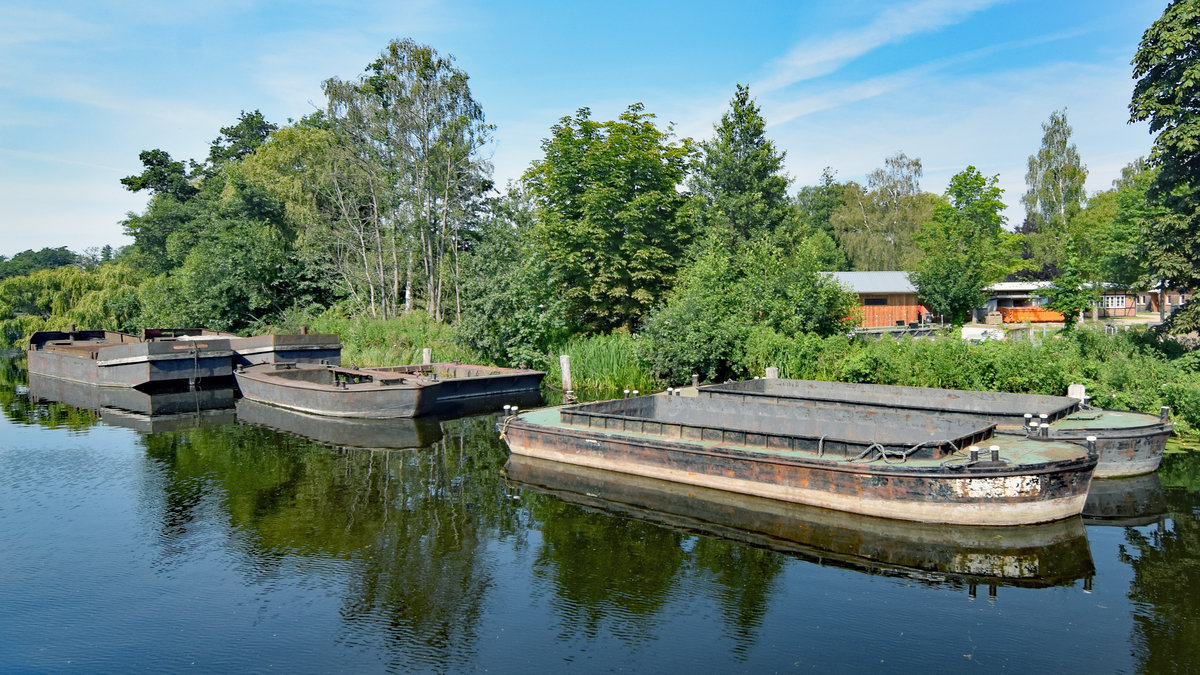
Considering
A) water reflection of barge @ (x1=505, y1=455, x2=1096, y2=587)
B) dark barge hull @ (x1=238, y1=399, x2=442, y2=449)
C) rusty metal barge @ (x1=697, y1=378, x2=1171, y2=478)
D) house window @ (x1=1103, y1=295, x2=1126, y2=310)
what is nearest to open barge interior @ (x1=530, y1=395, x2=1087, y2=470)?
rusty metal barge @ (x1=697, y1=378, x2=1171, y2=478)

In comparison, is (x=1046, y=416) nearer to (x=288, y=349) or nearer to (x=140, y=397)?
(x=288, y=349)

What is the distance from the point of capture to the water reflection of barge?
9391mm

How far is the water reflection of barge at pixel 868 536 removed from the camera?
9391 mm

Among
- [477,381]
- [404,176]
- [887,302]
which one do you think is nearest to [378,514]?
[477,381]

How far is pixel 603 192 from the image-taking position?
30.6 meters

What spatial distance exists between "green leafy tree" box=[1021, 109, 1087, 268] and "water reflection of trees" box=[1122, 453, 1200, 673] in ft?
190

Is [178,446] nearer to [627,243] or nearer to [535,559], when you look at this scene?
[535,559]

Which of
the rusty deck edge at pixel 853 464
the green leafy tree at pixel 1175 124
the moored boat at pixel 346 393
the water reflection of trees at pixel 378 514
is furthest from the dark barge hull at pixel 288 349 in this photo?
the green leafy tree at pixel 1175 124

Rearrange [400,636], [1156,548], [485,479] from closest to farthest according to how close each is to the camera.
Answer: [400,636], [1156,548], [485,479]

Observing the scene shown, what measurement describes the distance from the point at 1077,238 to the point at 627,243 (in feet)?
132

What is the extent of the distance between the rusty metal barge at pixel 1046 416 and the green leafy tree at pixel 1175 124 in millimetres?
7168

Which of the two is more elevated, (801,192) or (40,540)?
(801,192)

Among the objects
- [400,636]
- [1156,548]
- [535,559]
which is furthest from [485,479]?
[1156,548]

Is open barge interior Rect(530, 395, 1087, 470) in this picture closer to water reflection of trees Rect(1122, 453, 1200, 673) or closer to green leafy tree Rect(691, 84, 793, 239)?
water reflection of trees Rect(1122, 453, 1200, 673)
